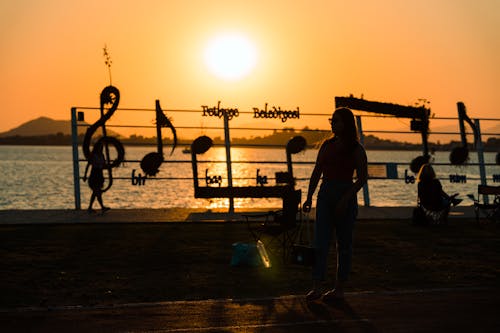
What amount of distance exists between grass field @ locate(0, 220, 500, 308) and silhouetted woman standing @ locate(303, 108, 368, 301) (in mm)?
684

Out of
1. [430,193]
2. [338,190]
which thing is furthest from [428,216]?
[338,190]

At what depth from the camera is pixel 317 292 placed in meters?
8.20

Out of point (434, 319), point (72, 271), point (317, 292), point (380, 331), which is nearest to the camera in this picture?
point (380, 331)

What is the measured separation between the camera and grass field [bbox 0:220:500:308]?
8.93 meters

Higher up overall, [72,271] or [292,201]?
[292,201]

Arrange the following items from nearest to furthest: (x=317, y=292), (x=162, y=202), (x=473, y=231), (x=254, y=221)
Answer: (x=317, y=292)
(x=473, y=231)
(x=254, y=221)
(x=162, y=202)

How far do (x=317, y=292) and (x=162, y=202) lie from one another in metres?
46.2

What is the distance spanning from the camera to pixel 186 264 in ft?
35.9

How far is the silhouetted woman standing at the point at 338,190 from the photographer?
8.16 metres

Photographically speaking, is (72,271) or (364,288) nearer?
(364,288)

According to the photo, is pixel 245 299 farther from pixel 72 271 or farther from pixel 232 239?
pixel 232 239

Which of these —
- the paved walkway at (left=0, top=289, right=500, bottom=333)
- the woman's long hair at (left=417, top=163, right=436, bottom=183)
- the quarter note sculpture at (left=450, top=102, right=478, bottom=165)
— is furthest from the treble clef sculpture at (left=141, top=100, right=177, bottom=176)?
the paved walkway at (left=0, top=289, right=500, bottom=333)

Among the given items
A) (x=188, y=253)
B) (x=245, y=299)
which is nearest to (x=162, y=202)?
(x=188, y=253)

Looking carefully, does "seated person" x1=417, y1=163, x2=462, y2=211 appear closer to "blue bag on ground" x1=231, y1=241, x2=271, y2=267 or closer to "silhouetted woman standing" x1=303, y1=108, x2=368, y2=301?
"blue bag on ground" x1=231, y1=241, x2=271, y2=267
